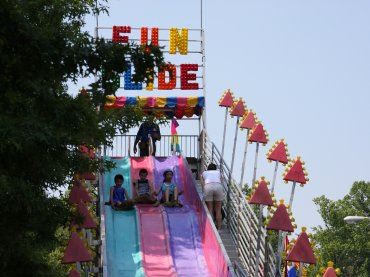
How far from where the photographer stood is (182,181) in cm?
2972

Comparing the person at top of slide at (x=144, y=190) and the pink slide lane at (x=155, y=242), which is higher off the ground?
the person at top of slide at (x=144, y=190)

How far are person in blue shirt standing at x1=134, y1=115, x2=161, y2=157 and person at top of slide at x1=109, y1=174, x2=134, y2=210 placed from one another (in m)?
3.46

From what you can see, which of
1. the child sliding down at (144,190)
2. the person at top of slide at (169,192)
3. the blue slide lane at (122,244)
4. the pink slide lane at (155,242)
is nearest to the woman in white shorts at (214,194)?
the person at top of slide at (169,192)

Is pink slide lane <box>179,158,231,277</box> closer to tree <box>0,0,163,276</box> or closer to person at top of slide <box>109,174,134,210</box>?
person at top of slide <box>109,174,134,210</box>

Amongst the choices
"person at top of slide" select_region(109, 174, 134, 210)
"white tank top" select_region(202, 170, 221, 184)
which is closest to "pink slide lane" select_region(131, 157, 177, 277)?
"person at top of slide" select_region(109, 174, 134, 210)

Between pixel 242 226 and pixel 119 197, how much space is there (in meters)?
3.35

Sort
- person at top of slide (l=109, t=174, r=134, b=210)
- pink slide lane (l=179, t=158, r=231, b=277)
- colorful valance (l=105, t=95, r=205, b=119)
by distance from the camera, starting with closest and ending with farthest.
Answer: pink slide lane (l=179, t=158, r=231, b=277), person at top of slide (l=109, t=174, r=134, b=210), colorful valance (l=105, t=95, r=205, b=119)

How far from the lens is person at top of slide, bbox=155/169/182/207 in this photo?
91.2 ft

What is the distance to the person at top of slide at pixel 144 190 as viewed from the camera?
27906 mm

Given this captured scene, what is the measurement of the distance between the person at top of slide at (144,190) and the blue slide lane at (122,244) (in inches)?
19.1

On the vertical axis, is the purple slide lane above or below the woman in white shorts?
below

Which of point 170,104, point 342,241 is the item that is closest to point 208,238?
point 170,104

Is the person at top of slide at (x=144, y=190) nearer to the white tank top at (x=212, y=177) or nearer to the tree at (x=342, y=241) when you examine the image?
the white tank top at (x=212, y=177)

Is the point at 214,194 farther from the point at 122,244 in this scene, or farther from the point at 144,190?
the point at 122,244
